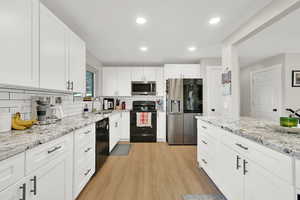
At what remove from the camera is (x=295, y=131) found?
1.21 meters

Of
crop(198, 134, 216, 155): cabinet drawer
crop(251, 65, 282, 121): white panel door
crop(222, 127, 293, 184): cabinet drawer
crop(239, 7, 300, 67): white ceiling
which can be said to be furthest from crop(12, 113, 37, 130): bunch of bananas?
crop(251, 65, 282, 121): white panel door

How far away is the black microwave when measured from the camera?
454 centimetres

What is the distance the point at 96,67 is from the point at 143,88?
57.3 inches

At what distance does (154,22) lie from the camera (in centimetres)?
224

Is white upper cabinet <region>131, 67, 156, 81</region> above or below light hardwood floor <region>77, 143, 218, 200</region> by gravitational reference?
above

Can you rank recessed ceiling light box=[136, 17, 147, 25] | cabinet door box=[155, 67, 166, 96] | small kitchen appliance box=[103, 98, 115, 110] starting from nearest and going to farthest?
recessed ceiling light box=[136, 17, 147, 25] → small kitchen appliance box=[103, 98, 115, 110] → cabinet door box=[155, 67, 166, 96]

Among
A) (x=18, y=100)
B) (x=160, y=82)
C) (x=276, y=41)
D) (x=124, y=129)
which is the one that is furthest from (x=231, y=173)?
(x=160, y=82)

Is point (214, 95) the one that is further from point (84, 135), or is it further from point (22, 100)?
point (22, 100)

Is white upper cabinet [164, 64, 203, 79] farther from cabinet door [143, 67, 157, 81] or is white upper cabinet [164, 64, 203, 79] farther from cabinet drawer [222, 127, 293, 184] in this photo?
cabinet drawer [222, 127, 293, 184]

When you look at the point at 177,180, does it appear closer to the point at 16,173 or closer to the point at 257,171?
the point at 257,171

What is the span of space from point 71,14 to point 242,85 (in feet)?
19.4

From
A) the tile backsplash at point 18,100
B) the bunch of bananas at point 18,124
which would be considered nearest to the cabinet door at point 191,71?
the tile backsplash at point 18,100

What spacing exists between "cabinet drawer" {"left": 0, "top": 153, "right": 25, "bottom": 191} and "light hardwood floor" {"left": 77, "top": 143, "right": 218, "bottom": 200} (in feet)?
3.90

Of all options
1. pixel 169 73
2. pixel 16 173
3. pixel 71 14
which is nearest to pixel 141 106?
pixel 169 73
